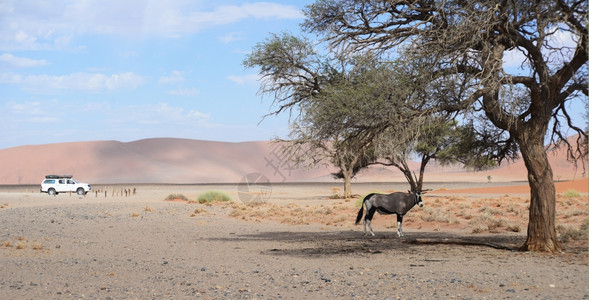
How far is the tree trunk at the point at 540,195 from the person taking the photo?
15.0 meters

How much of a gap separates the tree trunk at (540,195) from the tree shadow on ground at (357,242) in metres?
1.23

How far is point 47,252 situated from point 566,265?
45.0ft

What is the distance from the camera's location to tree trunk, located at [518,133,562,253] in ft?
49.3

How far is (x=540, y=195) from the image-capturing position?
49.4 feet

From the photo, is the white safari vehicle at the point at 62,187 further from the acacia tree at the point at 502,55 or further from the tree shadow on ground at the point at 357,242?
the acacia tree at the point at 502,55

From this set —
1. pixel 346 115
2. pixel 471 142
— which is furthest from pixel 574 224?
pixel 346 115

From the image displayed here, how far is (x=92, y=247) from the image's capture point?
18688mm

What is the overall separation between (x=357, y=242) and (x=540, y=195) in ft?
20.5

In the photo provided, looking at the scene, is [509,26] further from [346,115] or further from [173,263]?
[173,263]

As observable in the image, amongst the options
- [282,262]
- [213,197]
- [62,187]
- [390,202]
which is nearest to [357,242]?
[390,202]

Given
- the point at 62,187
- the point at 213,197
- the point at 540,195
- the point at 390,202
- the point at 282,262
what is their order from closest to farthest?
the point at 282,262 < the point at 540,195 < the point at 390,202 < the point at 213,197 < the point at 62,187

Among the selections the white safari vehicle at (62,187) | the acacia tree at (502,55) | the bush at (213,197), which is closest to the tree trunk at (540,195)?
the acacia tree at (502,55)

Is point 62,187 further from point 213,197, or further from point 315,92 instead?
point 315,92

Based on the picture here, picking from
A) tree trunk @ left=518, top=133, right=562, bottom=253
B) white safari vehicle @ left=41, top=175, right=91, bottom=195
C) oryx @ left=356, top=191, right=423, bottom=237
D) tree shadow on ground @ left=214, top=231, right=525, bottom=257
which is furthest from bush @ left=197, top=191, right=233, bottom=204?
tree trunk @ left=518, top=133, right=562, bottom=253
